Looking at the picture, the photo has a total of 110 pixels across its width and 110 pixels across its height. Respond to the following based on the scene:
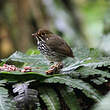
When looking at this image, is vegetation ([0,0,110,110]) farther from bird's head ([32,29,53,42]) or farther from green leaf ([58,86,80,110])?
bird's head ([32,29,53,42])

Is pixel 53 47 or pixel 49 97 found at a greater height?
pixel 53 47

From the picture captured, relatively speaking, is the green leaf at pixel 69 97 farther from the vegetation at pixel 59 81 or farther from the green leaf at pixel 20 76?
the green leaf at pixel 20 76

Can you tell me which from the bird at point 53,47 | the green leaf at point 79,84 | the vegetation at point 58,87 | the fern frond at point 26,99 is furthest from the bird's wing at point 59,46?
the fern frond at point 26,99

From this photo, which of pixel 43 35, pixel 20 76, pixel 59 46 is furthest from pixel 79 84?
pixel 43 35

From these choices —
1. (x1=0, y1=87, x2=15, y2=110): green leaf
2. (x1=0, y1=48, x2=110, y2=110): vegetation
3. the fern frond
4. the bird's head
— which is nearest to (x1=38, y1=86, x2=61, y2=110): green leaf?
(x1=0, y1=48, x2=110, y2=110): vegetation

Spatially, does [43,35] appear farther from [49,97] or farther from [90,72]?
[49,97]

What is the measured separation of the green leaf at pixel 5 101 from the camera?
8.99 feet

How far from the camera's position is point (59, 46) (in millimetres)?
3510

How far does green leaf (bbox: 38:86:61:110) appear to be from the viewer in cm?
288

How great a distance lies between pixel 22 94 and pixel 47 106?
0.22 meters

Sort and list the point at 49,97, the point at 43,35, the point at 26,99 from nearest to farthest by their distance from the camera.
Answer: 1. the point at 26,99
2. the point at 49,97
3. the point at 43,35

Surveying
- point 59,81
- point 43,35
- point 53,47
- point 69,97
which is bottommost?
point 69,97

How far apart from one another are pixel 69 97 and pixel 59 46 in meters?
0.65

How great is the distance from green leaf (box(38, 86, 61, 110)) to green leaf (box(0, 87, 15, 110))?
0.91 feet
